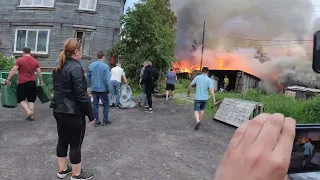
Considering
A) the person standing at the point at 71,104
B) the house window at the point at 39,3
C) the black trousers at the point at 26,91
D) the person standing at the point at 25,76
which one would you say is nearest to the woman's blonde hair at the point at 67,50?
the person standing at the point at 71,104

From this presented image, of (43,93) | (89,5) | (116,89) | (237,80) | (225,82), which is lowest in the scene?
(43,93)

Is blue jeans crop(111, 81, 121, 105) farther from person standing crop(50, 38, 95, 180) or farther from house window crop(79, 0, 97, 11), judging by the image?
house window crop(79, 0, 97, 11)

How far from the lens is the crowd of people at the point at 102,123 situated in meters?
0.60

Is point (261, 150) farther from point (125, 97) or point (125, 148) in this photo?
point (125, 97)

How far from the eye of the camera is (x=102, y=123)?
7.35 m

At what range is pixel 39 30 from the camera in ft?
57.6

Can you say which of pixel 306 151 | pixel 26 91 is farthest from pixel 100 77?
pixel 306 151

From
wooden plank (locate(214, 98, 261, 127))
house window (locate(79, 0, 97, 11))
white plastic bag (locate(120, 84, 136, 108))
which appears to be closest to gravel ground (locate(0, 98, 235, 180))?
wooden plank (locate(214, 98, 261, 127))

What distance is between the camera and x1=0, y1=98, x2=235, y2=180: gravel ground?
175 inches

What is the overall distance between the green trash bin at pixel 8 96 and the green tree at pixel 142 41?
877 centimetres

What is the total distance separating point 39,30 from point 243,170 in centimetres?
1899

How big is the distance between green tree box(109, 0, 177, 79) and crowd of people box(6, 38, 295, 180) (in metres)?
2.99

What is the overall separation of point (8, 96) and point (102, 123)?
230 centimetres

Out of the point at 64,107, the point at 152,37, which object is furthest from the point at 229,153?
the point at 152,37
